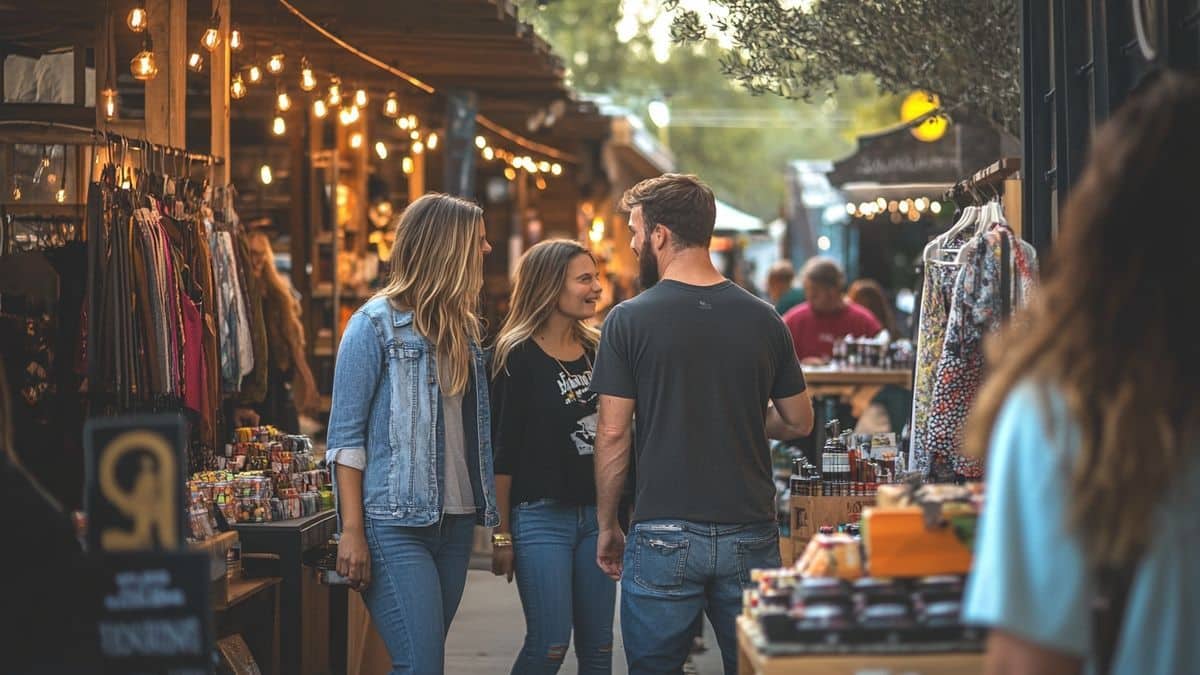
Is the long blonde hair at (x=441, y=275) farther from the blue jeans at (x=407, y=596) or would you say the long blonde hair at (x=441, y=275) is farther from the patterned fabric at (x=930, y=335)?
the patterned fabric at (x=930, y=335)

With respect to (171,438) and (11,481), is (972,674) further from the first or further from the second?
(11,481)

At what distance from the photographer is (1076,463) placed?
241 centimetres

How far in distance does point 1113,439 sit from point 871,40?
6095 mm

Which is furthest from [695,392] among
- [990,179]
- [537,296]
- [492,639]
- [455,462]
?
[492,639]

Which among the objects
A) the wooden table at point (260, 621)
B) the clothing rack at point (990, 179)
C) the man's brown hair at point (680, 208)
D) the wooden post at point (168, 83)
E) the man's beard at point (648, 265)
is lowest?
the wooden table at point (260, 621)

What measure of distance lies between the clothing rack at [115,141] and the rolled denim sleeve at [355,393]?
2445mm

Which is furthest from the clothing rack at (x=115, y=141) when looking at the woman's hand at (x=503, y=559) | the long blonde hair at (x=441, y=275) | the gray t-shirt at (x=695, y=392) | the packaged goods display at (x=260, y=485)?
the gray t-shirt at (x=695, y=392)

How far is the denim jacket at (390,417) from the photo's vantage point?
490 centimetres

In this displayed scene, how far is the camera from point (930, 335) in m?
5.35

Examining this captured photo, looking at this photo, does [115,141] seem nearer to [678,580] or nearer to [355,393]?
[355,393]

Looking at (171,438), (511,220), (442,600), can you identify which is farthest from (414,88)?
(171,438)

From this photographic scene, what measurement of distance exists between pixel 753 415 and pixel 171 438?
202 cm

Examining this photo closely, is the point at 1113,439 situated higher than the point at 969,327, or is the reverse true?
the point at 969,327

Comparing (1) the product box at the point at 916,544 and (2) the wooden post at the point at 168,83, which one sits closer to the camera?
(1) the product box at the point at 916,544
